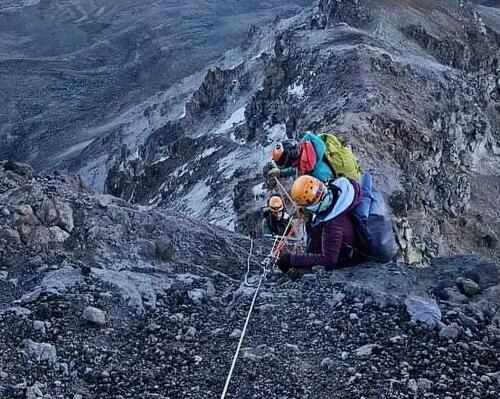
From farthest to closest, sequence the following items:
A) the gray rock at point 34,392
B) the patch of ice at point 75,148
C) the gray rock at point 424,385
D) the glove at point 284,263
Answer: the patch of ice at point 75,148
the glove at point 284,263
the gray rock at point 424,385
the gray rock at point 34,392

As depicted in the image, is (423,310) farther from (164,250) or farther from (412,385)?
(164,250)

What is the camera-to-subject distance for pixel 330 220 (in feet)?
28.4

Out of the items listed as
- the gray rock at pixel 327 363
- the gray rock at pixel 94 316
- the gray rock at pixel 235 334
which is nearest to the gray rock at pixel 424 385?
the gray rock at pixel 327 363

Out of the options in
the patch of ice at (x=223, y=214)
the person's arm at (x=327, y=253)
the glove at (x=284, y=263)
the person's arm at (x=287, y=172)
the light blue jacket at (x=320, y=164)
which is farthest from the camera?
the patch of ice at (x=223, y=214)

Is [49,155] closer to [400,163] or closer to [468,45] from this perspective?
[468,45]

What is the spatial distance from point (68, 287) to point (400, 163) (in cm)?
1272

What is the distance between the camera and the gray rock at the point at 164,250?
1005cm

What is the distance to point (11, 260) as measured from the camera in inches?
355

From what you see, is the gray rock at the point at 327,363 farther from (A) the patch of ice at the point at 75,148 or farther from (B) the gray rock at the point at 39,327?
(A) the patch of ice at the point at 75,148

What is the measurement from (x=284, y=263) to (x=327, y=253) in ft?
2.05

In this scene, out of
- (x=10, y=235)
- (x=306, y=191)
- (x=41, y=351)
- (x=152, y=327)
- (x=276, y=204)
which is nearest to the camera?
(x=41, y=351)

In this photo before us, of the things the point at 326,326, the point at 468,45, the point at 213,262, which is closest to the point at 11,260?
the point at 213,262

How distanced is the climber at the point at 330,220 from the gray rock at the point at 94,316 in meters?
2.32

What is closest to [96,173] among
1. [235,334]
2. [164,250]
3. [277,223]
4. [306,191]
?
[277,223]
